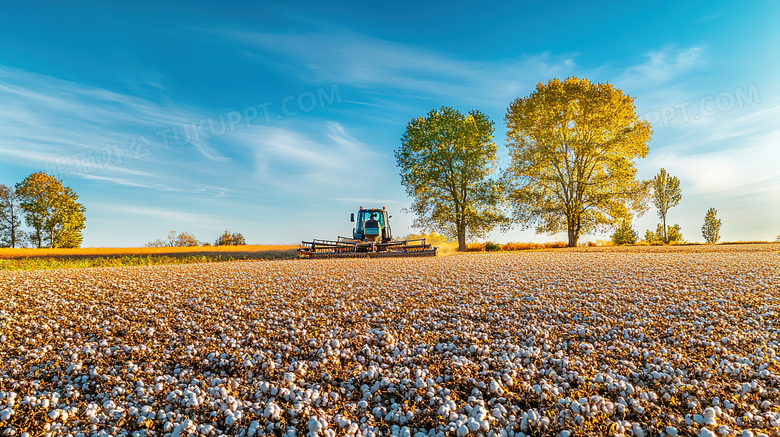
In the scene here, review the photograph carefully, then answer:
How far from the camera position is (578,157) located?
3047cm

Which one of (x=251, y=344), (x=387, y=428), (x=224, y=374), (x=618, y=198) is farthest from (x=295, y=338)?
(x=618, y=198)

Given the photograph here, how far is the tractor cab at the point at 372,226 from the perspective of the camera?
2214 centimetres

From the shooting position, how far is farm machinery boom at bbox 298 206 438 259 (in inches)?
767

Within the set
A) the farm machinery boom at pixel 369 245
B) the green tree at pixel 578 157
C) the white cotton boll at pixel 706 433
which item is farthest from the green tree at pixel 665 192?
the white cotton boll at pixel 706 433

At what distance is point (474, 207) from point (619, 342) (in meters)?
24.7

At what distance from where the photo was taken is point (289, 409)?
157 inches

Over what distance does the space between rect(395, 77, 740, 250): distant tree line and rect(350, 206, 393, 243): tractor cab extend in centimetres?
747

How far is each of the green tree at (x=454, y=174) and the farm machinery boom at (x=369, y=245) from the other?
6945mm

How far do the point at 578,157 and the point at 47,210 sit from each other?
150 feet

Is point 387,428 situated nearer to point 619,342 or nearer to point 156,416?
point 156,416

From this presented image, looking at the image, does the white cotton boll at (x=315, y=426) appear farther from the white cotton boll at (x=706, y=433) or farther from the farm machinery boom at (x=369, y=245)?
the farm machinery boom at (x=369, y=245)

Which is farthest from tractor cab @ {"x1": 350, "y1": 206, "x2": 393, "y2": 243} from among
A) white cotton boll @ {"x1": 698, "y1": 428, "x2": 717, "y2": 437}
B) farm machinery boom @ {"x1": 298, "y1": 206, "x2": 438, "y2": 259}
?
white cotton boll @ {"x1": 698, "y1": 428, "x2": 717, "y2": 437}

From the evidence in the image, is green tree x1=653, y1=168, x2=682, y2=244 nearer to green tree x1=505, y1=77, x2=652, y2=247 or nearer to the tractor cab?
green tree x1=505, y1=77, x2=652, y2=247

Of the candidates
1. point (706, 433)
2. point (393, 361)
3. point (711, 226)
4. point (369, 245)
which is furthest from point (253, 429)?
Answer: point (711, 226)
